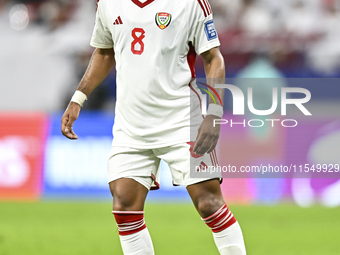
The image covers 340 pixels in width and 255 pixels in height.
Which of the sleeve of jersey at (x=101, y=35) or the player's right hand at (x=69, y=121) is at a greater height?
the sleeve of jersey at (x=101, y=35)

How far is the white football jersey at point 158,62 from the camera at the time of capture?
10.4 ft

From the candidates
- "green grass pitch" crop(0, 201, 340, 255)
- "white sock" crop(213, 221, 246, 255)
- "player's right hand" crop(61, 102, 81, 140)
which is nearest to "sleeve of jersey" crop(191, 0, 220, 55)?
"player's right hand" crop(61, 102, 81, 140)

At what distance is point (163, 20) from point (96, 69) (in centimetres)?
64

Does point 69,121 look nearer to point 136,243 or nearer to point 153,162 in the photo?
point 153,162

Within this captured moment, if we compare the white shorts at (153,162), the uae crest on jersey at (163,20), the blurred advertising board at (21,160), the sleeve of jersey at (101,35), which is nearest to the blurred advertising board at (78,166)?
the blurred advertising board at (21,160)

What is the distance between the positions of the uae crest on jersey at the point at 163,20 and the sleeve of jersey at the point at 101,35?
1.32 feet

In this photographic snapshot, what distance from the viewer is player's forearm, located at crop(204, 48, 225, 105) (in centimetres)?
315

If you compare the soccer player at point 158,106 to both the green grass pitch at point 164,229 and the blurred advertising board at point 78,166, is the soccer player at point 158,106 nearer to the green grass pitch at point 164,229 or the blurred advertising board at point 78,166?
the green grass pitch at point 164,229

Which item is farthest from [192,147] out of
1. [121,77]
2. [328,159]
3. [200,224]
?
[328,159]

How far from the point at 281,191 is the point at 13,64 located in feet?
20.0

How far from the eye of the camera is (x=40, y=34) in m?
11.4

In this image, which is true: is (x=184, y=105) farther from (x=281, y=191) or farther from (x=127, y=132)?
(x=281, y=191)

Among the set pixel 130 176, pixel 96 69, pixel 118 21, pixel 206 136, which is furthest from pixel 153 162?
pixel 118 21

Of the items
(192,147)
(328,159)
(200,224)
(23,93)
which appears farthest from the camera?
(23,93)
